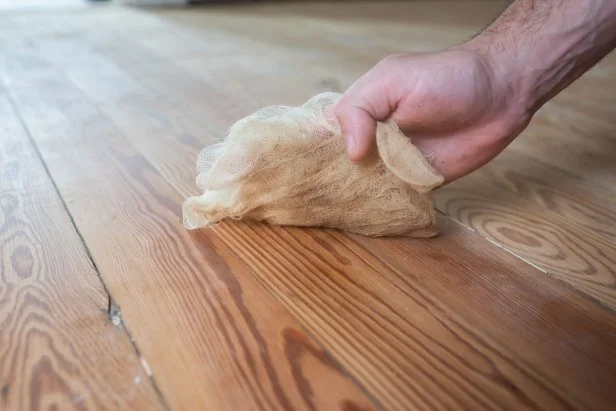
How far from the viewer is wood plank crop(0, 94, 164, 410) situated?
20.3 inches

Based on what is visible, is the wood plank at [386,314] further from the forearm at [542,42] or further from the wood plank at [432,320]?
the forearm at [542,42]

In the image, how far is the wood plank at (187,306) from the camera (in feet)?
1.71

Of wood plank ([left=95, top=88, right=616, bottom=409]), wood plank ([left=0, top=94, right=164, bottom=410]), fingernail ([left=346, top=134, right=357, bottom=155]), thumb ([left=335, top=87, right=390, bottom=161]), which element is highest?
thumb ([left=335, top=87, right=390, bottom=161])

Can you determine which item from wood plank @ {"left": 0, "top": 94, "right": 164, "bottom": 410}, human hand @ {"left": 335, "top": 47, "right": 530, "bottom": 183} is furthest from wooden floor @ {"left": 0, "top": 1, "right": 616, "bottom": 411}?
human hand @ {"left": 335, "top": 47, "right": 530, "bottom": 183}

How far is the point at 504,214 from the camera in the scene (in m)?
0.88

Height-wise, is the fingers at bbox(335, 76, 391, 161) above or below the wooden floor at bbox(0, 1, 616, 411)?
above

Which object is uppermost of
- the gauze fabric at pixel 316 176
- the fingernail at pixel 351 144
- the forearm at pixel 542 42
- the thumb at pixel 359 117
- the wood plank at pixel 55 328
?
the forearm at pixel 542 42

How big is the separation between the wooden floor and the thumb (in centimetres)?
13

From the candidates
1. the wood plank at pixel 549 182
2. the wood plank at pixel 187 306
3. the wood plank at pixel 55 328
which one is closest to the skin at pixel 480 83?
the wood plank at pixel 549 182

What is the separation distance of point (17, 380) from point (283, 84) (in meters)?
1.20

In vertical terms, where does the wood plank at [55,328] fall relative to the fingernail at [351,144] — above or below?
below

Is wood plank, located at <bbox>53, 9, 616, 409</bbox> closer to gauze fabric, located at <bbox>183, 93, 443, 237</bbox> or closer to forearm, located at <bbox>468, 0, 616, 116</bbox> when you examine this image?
gauze fabric, located at <bbox>183, 93, 443, 237</bbox>

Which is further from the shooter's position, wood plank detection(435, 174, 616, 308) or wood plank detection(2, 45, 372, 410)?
wood plank detection(435, 174, 616, 308)

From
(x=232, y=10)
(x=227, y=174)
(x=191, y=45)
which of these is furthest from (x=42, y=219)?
(x=232, y=10)
